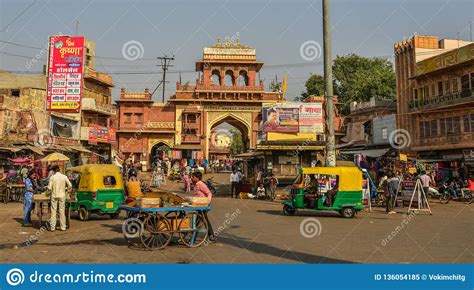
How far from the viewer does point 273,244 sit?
8.32 m

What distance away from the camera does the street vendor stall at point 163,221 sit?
26.3 ft

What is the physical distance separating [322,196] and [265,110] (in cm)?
1580

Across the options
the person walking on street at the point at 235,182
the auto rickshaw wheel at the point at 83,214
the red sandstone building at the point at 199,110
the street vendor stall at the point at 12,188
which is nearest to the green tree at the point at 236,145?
the red sandstone building at the point at 199,110

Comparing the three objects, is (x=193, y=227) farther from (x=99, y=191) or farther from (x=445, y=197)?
(x=445, y=197)

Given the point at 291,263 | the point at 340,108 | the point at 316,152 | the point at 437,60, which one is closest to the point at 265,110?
the point at 316,152

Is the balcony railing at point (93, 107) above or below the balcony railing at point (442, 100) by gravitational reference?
above

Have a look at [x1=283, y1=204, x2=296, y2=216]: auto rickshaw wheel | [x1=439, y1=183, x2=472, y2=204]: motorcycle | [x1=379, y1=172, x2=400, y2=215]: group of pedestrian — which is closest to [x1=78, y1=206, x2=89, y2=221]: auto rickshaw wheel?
[x1=283, y1=204, x2=296, y2=216]: auto rickshaw wheel

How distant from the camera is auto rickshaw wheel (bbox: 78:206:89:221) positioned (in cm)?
1289

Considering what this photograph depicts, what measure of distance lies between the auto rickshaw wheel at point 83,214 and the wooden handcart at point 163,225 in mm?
4880

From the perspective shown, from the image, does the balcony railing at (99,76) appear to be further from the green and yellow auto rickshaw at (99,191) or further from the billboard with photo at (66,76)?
the green and yellow auto rickshaw at (99,191)

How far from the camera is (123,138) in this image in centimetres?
4347

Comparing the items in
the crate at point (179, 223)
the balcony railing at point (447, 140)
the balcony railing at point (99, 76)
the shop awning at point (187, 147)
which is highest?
the balcony railing at point (99, 76)

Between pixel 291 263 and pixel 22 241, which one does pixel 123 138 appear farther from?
pixel 291 263

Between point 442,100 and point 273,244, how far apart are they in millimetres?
25081
